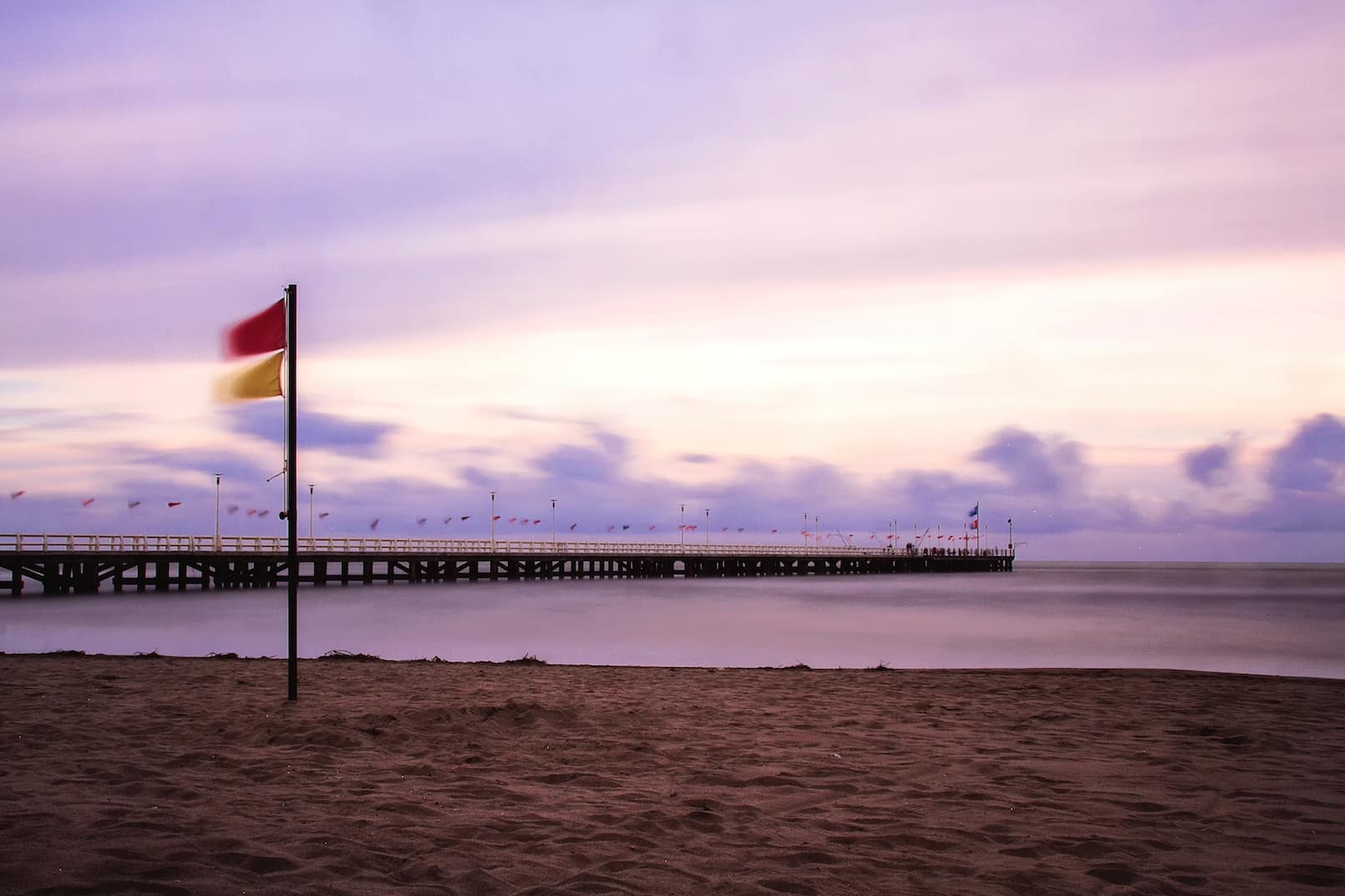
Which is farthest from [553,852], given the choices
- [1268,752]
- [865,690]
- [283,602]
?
[283,602]

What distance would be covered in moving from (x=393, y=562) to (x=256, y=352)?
55256 millimetres

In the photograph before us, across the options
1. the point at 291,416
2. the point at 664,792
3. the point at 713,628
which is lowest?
the point at 713,628

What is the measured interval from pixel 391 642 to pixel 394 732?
17937 mm

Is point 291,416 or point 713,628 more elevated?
point 291,416

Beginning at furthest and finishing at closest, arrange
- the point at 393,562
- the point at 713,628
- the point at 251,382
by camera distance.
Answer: the point at 393,562 < the point at 713,628 < the point at 251,382

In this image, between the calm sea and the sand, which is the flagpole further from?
the calm sea

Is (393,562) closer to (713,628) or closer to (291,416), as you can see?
(713,628)

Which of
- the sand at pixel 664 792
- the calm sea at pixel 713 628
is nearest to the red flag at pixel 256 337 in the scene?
the sand at pixel 664 792

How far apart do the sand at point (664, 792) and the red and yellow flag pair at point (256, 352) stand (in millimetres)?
2741

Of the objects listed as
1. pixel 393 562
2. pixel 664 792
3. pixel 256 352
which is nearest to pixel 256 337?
pixel 256 352

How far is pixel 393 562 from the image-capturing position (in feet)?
202

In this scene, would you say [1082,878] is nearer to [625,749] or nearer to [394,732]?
[625,749]

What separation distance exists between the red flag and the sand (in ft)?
10.2

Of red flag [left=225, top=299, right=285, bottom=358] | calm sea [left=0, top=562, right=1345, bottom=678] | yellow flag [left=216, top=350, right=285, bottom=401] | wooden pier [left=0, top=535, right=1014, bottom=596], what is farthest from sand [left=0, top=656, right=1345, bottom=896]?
wooden pier [left=0, top=535, right=1014, bottom=596]
